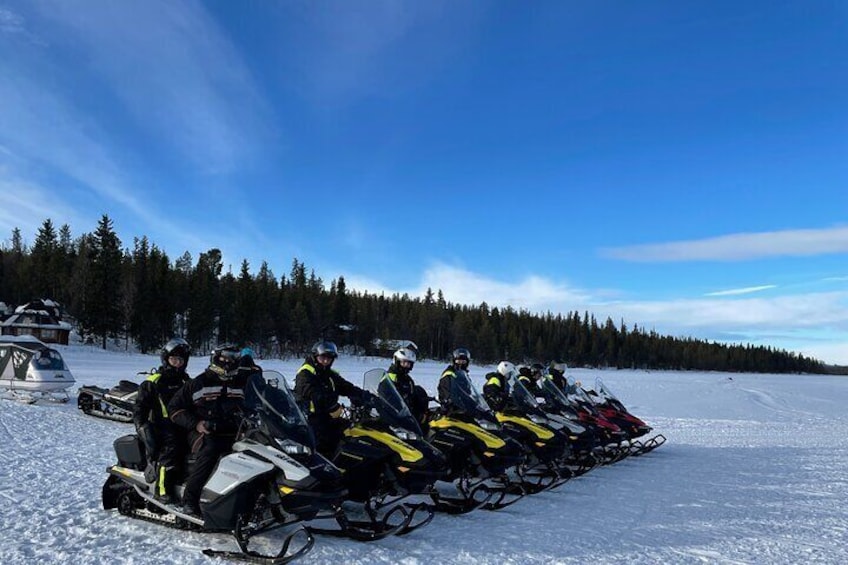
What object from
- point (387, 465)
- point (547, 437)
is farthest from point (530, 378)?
point (387, 465)

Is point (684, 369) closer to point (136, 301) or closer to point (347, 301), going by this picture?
point (347, 301)

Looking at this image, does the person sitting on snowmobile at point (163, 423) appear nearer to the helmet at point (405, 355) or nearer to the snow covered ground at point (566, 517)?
the snow covered ground at point (566, 517)

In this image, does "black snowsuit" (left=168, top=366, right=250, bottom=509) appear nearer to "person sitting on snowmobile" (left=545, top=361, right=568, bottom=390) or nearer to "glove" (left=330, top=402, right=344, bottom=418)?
"glove" (left=330, top=402, right=344, bottom=418)

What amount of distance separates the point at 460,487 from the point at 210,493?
11.2ft

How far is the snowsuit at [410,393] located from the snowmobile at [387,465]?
4.38 ft

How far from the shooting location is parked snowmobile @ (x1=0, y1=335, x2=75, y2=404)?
15.3 m

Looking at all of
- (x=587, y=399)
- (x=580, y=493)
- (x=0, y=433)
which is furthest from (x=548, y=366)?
(x=0, y=433)

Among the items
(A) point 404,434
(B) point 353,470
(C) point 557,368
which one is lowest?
(B) point 353,470

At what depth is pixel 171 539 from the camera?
18.2 ft

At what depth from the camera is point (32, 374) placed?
15.3m

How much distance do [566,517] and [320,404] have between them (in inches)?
121

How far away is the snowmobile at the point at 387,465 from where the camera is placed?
21.4 feet

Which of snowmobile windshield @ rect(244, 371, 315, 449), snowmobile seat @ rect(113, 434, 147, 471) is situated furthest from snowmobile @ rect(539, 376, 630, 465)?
snowmobile seat @ rect(113, 434, 147, 471)

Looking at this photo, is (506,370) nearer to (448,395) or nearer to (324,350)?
(448,395)
